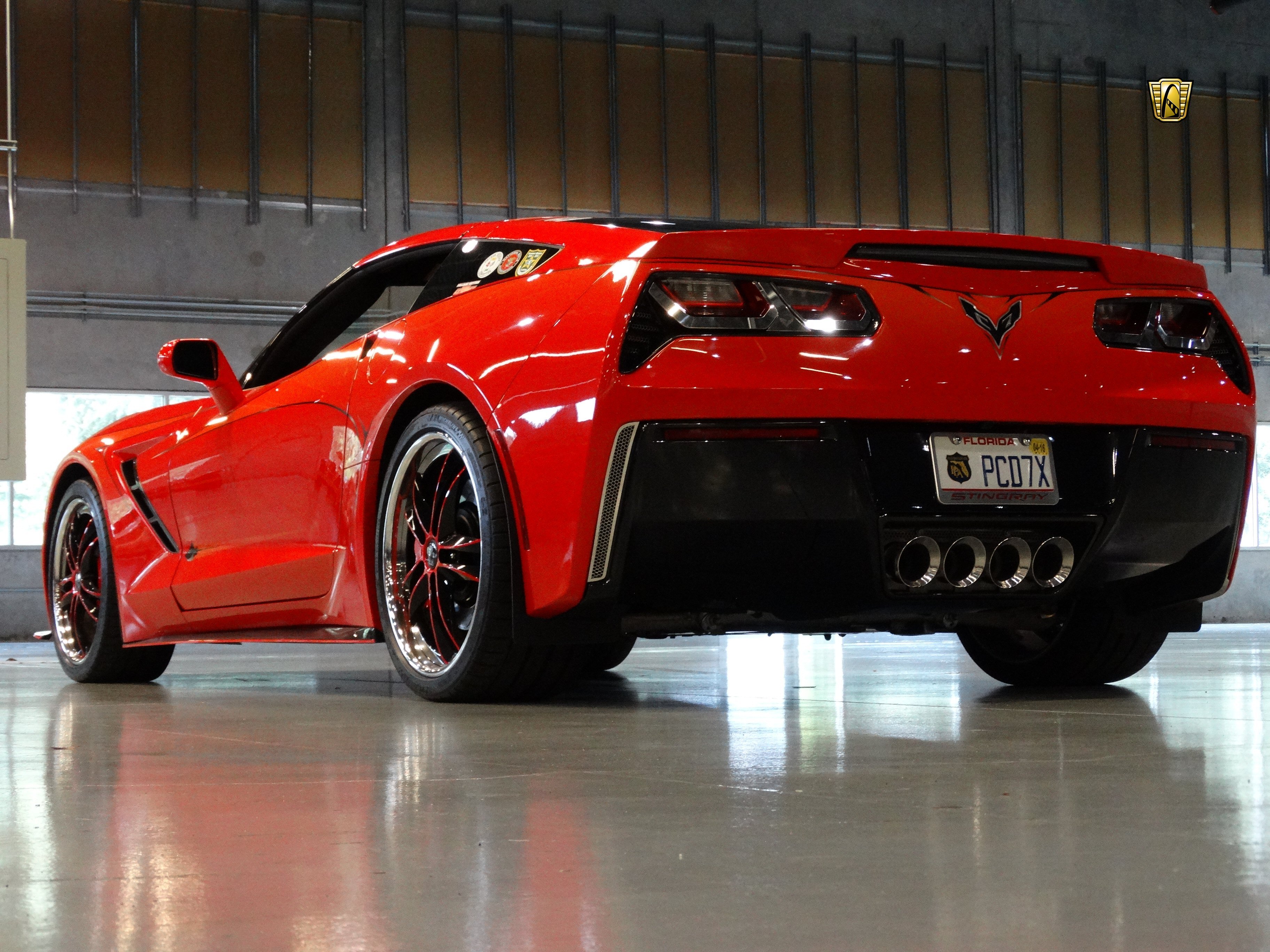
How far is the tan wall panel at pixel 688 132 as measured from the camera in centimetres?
1977

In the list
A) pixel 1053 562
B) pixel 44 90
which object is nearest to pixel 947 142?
pixel 44 90

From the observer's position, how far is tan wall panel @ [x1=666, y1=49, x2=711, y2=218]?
19.8m

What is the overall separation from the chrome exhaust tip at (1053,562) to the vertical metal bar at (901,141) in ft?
56.5

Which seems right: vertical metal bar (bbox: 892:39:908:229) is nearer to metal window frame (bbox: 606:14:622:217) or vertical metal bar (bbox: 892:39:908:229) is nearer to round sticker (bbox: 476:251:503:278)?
metal window frame (bbox: 606:14:622:217)

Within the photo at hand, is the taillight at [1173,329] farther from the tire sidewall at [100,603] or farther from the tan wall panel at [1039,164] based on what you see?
the tan wall panel at [1039,164]

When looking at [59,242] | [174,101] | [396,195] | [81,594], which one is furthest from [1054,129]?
[81,594]

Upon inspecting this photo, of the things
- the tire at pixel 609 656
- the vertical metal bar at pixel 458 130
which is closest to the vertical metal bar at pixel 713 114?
the vertical metal bar at pixel 458 130

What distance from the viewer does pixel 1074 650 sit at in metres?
4.55

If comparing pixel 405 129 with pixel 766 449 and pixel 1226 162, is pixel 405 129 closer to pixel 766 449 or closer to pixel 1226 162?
pixel 1226 162

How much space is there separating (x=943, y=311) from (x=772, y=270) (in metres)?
0.43

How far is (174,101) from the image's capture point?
58.5ft

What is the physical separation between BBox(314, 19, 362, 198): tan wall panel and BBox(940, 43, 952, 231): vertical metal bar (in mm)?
7431

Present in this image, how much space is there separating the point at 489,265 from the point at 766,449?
3.39 feet

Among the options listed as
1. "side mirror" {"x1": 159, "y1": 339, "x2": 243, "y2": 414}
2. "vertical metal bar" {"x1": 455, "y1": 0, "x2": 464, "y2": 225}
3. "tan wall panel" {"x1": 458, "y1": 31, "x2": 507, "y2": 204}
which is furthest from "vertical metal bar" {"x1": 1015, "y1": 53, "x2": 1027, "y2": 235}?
"side mirror" {"x1": 159, "y1": 339, "x2": 243, "y2": 414}
